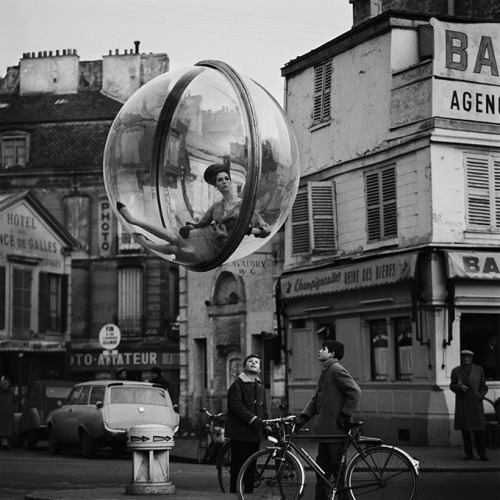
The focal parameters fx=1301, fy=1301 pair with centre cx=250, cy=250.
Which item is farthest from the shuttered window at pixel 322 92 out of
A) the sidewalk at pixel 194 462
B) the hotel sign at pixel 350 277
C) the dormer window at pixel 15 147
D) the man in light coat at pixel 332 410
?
the dormer window at pixel 15 147

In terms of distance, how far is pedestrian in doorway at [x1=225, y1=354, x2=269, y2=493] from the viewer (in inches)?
563

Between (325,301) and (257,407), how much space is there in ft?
49.6

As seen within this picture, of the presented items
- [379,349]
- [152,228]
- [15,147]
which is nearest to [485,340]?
[379,349]

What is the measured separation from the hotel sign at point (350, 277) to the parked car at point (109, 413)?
4.61m

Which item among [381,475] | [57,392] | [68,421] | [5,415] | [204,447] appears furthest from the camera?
[57,392]

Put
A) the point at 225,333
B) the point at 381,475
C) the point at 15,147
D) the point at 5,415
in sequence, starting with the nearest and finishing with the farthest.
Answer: the point at 381,475
the point at 5,415
the point at 225,333
the point at 15,147

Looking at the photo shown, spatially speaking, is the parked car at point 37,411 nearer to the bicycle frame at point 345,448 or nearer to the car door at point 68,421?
the car door at point 68,421

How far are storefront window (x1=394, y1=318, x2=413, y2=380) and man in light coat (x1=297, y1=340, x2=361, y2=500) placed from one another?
13378 millimetres

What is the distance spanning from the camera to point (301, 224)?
1191 inches

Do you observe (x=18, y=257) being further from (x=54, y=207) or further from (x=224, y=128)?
(x=224, y=128)

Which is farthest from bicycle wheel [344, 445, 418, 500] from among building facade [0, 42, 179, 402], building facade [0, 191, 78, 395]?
building facade [0, 42, 179, 402]

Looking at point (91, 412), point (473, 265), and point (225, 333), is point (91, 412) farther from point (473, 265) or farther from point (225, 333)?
point (225, 333)

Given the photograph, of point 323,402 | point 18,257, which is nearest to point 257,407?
point 323,402

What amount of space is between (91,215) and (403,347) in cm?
2853
